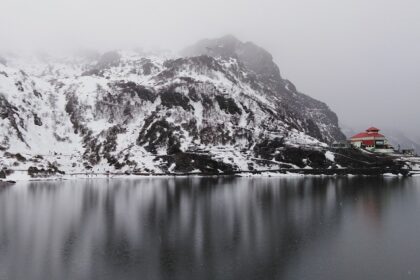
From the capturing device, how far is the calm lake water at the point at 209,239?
49.2 meters

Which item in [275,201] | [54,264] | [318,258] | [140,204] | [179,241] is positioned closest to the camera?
[54,264]

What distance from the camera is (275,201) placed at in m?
115

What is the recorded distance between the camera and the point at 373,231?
74750 mm

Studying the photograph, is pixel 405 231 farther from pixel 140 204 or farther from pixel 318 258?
pixel 140 204

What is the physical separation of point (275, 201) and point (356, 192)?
4171 centimetres

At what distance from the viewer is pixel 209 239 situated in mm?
65875

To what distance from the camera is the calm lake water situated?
1935 inches

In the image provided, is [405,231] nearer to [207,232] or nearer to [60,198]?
[207,232]

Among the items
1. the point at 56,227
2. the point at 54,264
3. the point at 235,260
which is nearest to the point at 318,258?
the point at 235,260

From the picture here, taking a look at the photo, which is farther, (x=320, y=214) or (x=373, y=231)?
(x=320, y=214)

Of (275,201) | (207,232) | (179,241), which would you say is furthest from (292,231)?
(275,201)

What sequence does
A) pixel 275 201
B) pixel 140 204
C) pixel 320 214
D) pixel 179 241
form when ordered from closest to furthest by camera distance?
pixel 179 241 → pixel 320 214 → pixel 140 204 → pixel 275 201

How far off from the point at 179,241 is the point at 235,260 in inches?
536

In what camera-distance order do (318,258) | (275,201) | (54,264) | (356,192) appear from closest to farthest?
(54,264) → (318,258) → (275,201) → (356,192)
